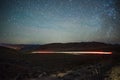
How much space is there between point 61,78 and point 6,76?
16.2 feet

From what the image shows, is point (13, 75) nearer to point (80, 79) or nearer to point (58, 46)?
point (80, 79)

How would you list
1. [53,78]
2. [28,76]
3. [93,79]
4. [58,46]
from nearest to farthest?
[93,79] < [53,78] < [28,76] < [58,46]

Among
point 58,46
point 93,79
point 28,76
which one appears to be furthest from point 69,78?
point 58,46

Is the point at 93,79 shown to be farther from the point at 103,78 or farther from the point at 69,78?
the point at 69,78

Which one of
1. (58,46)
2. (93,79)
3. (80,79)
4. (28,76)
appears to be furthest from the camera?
(58,46)

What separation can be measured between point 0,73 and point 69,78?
6310 mm

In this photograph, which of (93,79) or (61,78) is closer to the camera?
(93,79)

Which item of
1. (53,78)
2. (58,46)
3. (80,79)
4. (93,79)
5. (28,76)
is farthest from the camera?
(58,46)

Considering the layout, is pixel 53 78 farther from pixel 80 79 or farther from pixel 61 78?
pixel 80 79

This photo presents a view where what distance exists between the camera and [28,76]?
17.9 m

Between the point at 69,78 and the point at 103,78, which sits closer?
the point at 103,78

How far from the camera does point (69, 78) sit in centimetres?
1630

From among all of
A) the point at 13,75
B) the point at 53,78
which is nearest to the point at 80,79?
the point at 53,78

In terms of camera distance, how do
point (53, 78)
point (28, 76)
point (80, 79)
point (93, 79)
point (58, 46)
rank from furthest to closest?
1. point (58, 46)
2. point (28, 76)
3. point (53, 78)
4. point (80, 79)
5. point (93, 79)
